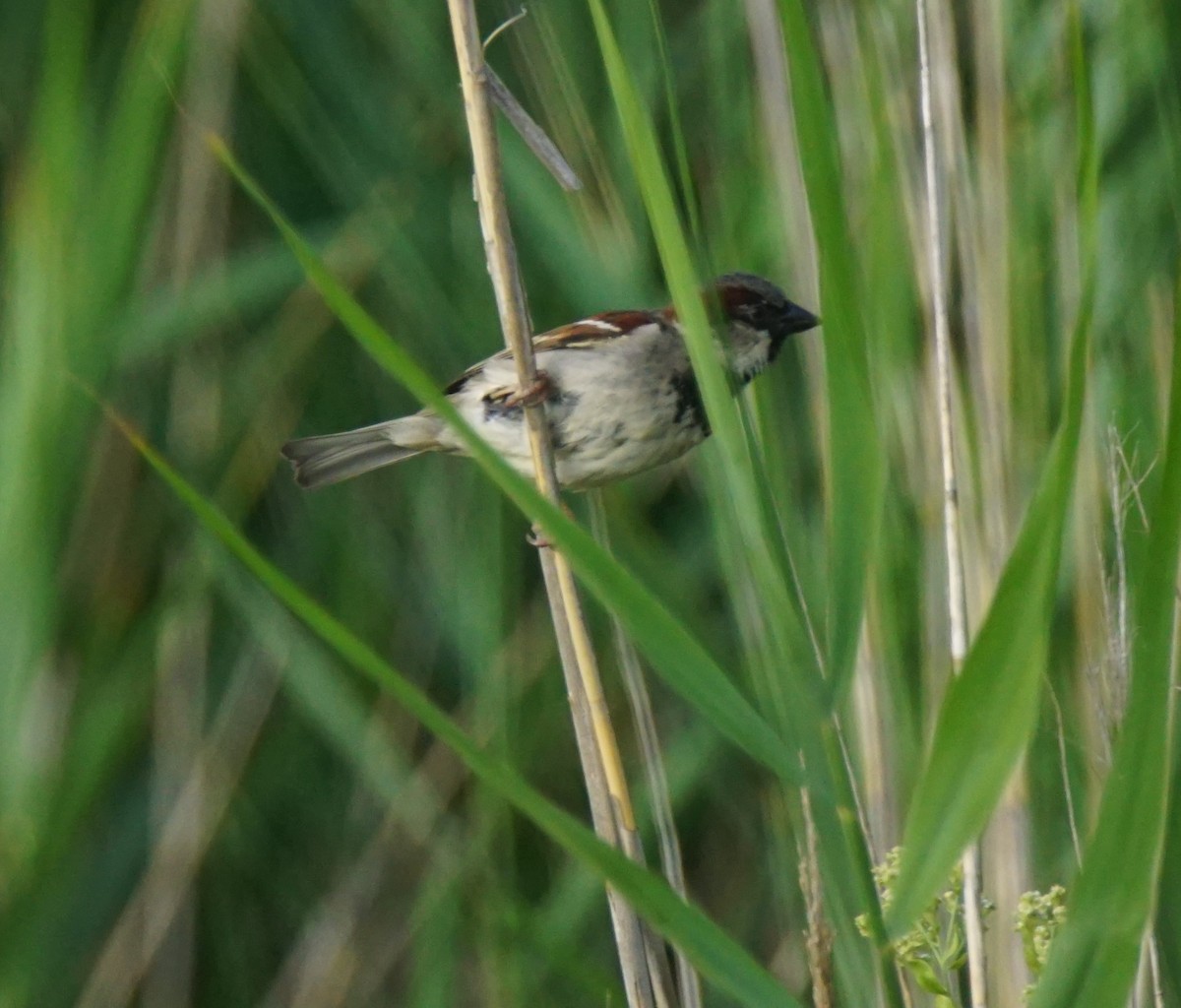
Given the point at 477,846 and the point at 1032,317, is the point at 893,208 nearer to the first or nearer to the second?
the point at 1032,317

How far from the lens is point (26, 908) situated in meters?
1.59

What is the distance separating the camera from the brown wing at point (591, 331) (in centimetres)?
199

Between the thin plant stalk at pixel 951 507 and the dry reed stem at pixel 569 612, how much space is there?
27 centimetres

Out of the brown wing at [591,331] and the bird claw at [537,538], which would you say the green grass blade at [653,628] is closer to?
the bird claw at [537,538]

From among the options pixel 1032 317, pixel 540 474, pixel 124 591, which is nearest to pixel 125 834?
pixel 124 591

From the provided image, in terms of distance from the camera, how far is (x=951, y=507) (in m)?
1.22

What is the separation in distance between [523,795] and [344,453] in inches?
46.2

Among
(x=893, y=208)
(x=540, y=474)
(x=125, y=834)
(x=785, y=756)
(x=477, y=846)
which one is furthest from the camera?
(x=125, y=834)

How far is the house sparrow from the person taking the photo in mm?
1849

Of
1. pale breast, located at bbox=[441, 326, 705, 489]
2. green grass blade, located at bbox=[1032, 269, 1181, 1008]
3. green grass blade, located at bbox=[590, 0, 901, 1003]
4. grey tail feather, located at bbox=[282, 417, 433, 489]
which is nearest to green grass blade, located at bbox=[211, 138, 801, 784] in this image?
green grass blade, located at bbox=[590, 0, 901, 1003]

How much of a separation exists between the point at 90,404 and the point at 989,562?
947 mm

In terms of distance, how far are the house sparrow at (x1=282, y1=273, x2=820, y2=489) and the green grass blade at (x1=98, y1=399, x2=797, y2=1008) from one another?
0.95m

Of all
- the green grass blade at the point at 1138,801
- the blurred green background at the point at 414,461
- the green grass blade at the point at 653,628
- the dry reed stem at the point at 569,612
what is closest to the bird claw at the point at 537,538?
the blurred green background at the point at 414,461

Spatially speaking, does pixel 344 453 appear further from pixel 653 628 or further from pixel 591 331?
pixel 653 628
